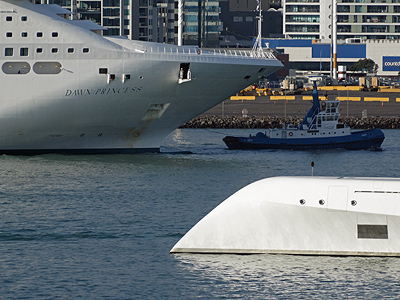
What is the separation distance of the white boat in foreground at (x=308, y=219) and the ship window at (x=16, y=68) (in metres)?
34.6

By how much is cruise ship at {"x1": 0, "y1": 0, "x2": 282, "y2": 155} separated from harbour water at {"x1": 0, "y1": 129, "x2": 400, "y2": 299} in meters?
2.00

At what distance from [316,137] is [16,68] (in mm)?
27029

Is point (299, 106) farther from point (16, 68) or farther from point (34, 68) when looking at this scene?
point (16, 68)

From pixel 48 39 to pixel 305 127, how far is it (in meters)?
25.9

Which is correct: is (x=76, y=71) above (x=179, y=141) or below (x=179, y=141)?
above

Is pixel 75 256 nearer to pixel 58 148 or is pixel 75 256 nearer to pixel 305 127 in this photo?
pixel 58 148

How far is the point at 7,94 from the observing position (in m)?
63.1

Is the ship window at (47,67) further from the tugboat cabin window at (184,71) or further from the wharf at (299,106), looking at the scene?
the wharf at (299,106)

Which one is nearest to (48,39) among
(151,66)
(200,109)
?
(151,66)

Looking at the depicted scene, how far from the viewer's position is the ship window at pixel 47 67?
207 ft

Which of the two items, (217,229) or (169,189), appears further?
(169,189)

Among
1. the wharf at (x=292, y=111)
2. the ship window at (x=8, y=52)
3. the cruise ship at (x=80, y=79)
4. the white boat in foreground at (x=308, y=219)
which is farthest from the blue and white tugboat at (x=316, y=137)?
the white boat in foreground at (x=308, y=219)

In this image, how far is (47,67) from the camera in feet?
207

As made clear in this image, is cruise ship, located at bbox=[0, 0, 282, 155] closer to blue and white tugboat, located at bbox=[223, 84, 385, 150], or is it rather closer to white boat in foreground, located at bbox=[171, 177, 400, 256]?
blue and white tugboat, located at bbox=[223, 84, 385, 150]
